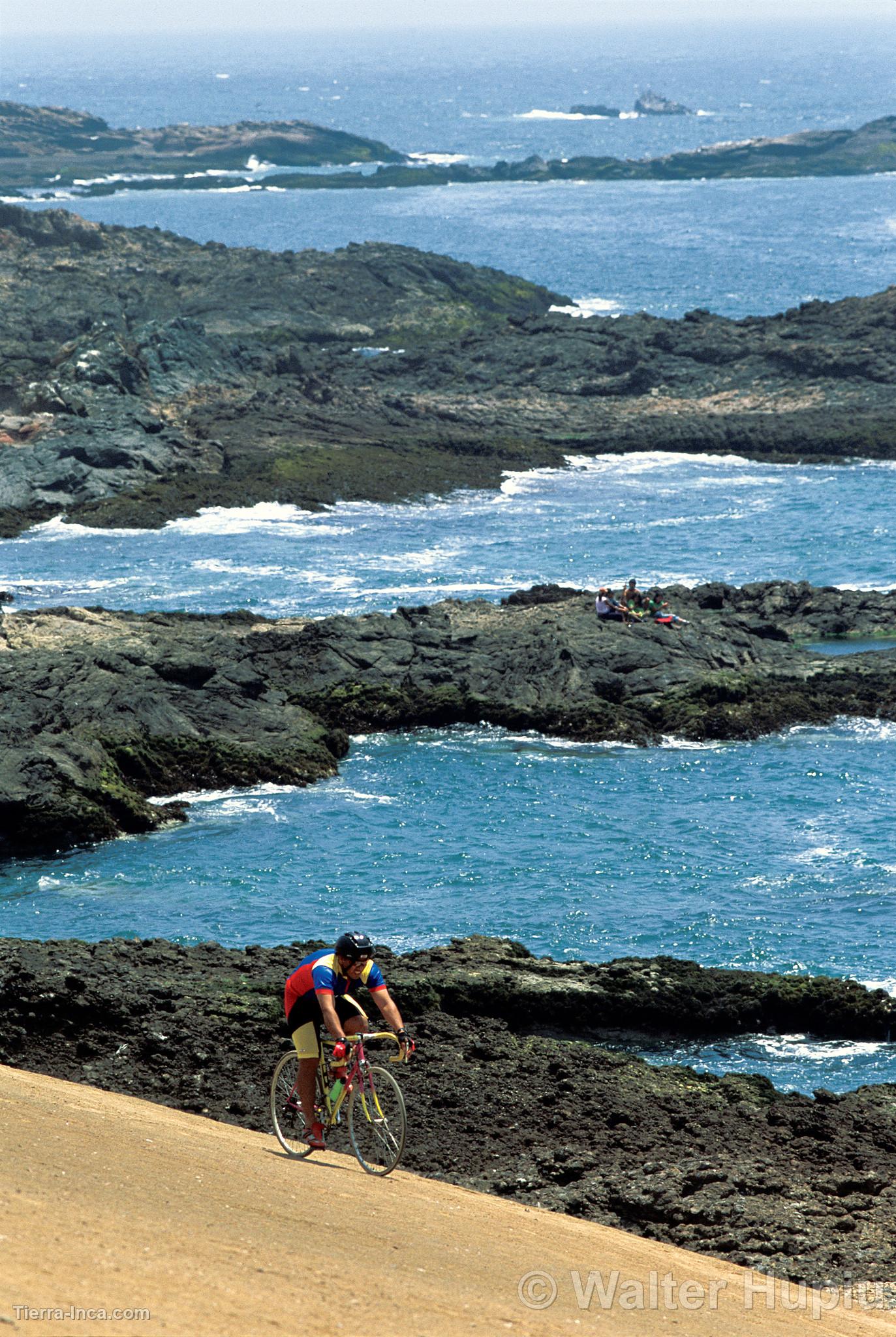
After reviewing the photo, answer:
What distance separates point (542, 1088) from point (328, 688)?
876 inches

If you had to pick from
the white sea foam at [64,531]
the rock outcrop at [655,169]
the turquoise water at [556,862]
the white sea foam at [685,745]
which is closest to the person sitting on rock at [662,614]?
the white sea foam at [685,745]

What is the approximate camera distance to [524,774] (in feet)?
118

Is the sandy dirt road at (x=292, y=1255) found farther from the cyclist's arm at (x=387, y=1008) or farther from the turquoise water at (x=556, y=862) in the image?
the turquoise water at (x=556, y=862)

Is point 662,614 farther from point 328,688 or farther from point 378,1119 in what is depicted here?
point 378,1119

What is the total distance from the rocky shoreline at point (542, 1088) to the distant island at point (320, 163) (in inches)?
5880

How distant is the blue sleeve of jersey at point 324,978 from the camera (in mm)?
12695

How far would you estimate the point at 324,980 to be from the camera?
12727mm

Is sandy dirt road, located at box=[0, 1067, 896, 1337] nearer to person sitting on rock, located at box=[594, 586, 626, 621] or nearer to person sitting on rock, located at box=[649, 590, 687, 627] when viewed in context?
person sitting on rock, located at box=[594, 586, 626, 621]

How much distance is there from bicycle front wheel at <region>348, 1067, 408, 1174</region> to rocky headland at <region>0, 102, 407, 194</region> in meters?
168

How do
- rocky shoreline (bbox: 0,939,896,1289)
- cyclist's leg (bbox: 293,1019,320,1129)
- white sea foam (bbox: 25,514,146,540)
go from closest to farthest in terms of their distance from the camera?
cyclist's leg (bbox: 293,1019,320,1129) < rocky shoreline (bbox: 0,939,896,1289) < white sea foam (bbox: 25,514,146,540)

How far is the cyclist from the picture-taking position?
12.6 m

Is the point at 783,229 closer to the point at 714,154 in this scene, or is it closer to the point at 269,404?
the point at 714,154

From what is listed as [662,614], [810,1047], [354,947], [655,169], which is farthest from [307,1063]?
[655,169]

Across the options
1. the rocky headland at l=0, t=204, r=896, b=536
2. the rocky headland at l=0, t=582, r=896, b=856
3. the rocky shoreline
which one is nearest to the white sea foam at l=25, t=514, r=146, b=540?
the rocky headland at l=0, t=204, r=896, b=536
